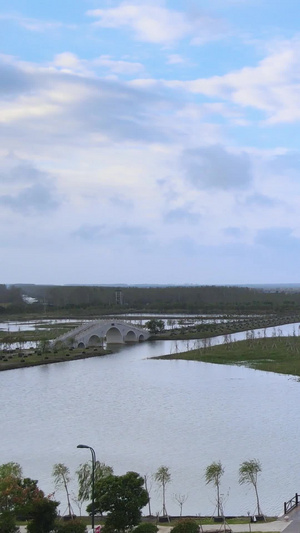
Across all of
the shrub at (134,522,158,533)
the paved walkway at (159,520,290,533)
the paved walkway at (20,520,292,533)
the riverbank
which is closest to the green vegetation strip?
the riverbank

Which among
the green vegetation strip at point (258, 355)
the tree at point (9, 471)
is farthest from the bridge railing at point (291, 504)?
the green vegetation strip at point (258, 355)

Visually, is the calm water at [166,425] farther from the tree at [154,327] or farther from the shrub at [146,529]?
the tree at [154,327]

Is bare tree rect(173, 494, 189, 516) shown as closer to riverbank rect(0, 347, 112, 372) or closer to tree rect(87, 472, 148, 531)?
tree rect(87, 472, 148, 531)

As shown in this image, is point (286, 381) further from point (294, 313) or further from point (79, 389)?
point (294, 313)

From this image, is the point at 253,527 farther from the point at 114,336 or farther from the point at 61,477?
the point at 114,336

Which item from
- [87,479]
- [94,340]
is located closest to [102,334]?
[94,340]
